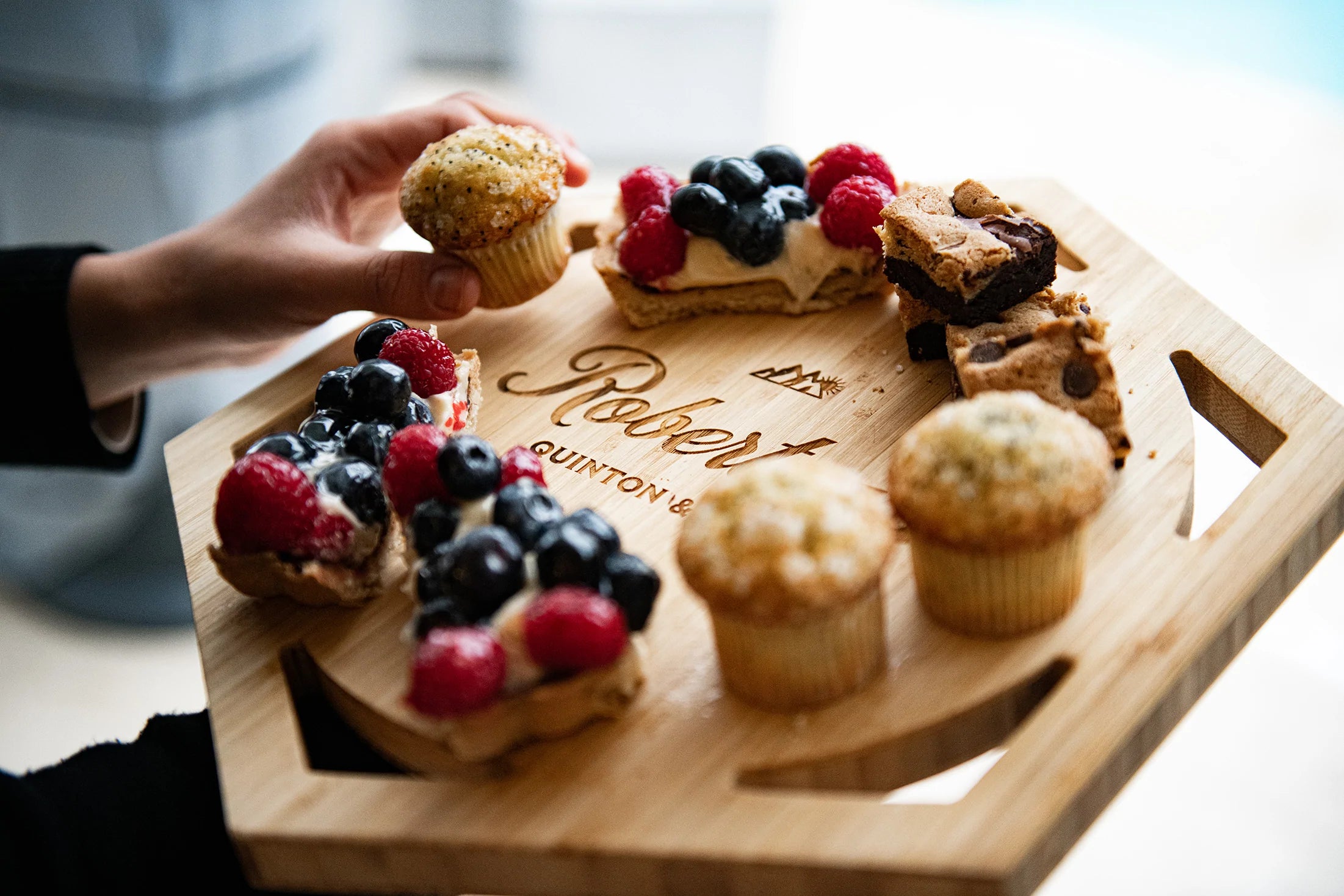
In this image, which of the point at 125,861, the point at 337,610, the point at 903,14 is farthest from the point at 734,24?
the point at 125,861

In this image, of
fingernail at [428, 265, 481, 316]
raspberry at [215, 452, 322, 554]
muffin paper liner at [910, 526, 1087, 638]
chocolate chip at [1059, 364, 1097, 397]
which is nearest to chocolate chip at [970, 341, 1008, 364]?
chocolate chip at [1059, 364, 1097, 397]

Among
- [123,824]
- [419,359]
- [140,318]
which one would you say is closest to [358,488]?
[419,359]

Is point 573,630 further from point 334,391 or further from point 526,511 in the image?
point 334,391

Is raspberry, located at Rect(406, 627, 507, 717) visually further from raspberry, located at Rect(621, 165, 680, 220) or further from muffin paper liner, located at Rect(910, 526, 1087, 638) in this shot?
raspberry, located at Rect(621, 165, 680, 220)

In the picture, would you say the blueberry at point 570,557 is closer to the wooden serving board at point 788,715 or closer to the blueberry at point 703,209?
the wooden serving board at point 788,715

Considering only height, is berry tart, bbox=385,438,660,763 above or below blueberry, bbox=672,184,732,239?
below
